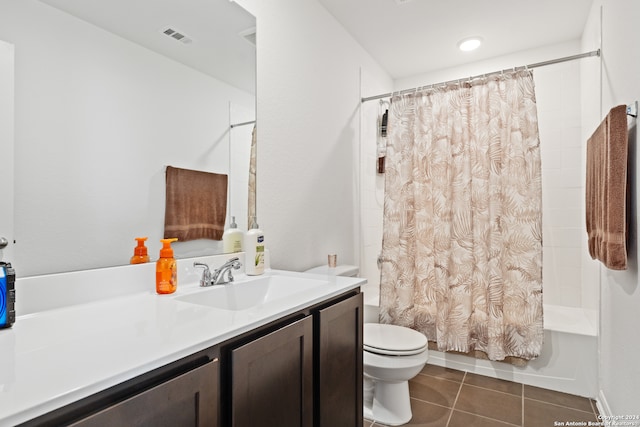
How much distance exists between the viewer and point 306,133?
6.91ft

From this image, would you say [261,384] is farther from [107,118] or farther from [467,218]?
[467,218]

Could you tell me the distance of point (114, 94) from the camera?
44.0 inches

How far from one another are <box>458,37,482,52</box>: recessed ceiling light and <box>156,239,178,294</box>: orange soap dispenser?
2590 millimetres

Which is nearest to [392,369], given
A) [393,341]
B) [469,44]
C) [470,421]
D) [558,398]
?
[393,341]

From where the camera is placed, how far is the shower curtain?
7.14ft

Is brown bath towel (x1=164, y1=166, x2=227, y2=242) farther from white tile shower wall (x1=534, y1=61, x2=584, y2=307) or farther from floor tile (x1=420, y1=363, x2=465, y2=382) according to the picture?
white tile shower wall (x1=534, y1=61, x2=584, y2=307)

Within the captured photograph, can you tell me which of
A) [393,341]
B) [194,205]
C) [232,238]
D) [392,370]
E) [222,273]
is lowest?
[392,370]

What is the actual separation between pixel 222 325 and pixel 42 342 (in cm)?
36

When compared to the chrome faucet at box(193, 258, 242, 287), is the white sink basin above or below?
below

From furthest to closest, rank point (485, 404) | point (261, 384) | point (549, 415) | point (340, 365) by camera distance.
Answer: point (485, 404)
point (549, 415)
point (340, 365)
point (261, 384)

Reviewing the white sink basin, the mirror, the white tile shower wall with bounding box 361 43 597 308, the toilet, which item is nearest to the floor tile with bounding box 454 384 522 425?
the toilet

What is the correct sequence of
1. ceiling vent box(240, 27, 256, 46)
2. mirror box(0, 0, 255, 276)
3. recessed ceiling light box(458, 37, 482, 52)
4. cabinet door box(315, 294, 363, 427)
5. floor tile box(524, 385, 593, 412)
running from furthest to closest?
recessed ceiling light box(458, 37, 482, 52) < floor tile box(524, 385, 593, 412) < ceiling vent box(240, 27, 256, 46) < cabinet door box(315, 294, 363, 427) < mirror box(0, 0, 255, 276)

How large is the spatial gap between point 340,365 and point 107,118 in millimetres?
1118

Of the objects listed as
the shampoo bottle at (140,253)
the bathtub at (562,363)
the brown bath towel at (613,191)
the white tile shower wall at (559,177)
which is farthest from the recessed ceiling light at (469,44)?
the shampoo bottle at (140,253)
